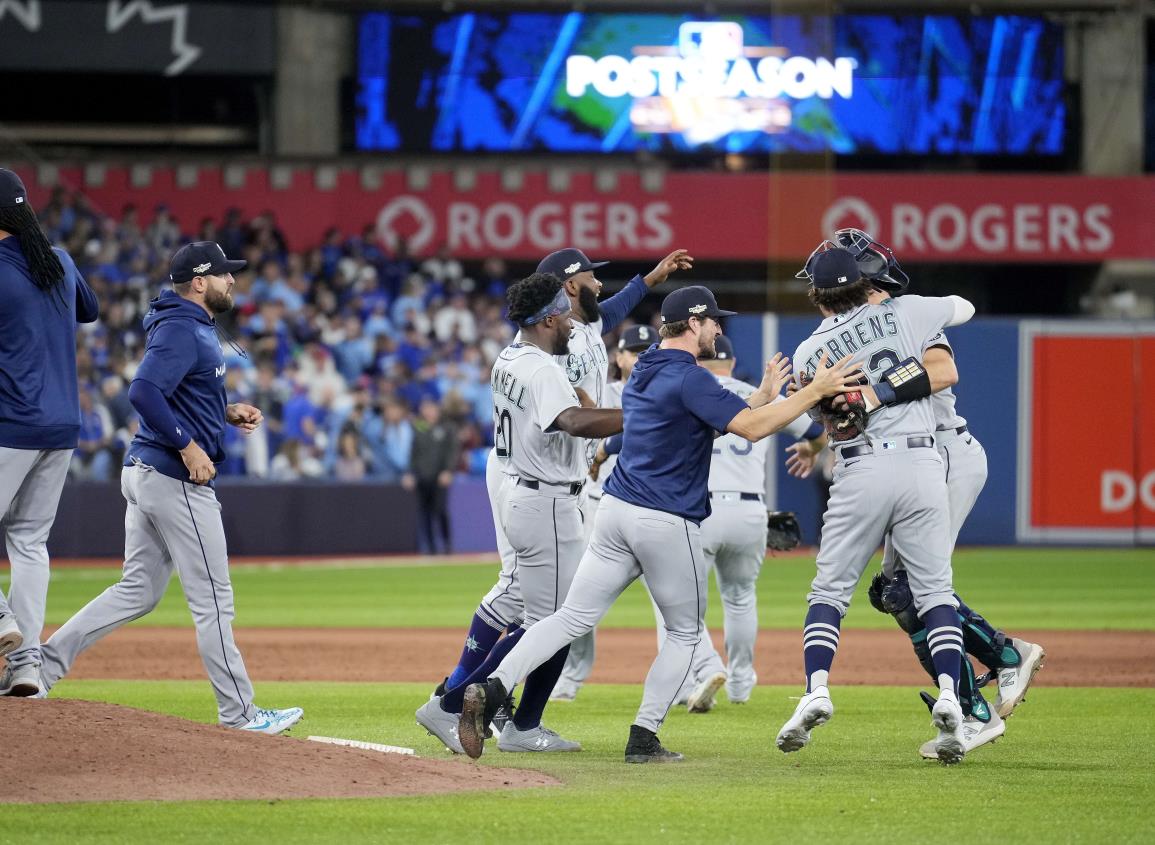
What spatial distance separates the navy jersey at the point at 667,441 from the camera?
6.96 meters

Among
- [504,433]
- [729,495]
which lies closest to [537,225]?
[729,495]

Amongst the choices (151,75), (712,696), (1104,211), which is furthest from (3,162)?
(712,696)

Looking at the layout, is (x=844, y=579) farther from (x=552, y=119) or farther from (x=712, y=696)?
(x=552, y=119)

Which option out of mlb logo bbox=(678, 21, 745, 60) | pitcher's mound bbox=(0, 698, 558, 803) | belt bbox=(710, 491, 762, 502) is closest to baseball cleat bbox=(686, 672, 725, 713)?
belt bbox=(710, 491, 762, 502)

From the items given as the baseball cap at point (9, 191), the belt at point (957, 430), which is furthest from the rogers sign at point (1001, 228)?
the baseball cap at point (9, 191)

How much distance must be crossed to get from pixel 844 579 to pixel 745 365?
55.0 feet

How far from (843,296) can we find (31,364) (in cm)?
353

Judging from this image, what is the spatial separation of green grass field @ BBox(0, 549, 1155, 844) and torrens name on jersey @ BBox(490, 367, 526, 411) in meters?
1.57

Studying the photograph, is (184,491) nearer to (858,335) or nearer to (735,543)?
(858,335)

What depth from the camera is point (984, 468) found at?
7.80m

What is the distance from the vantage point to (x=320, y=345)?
77.9 feet

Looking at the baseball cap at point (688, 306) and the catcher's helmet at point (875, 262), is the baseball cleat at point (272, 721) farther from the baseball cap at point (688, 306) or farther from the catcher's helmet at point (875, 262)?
the catcher's helmet at point (875, 262)

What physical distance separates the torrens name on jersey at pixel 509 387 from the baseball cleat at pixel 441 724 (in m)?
1.39

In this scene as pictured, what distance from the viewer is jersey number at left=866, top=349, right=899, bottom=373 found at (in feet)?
23.1
